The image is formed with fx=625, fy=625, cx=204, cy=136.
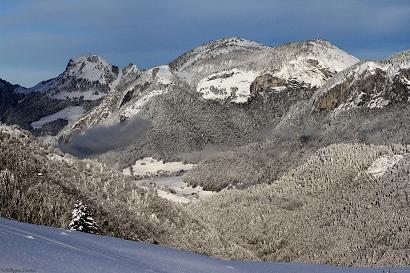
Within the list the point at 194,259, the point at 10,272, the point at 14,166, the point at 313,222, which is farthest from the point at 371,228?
the point at 10,272

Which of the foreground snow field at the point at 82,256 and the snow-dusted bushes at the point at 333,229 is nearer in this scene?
the foreground snow field at the point at 82,256

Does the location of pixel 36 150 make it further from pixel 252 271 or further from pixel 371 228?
pixel 371 228

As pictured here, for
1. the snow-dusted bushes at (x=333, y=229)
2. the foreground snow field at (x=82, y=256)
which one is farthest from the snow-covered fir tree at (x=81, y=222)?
the snow-dusted bushes at (x=333, y=229)

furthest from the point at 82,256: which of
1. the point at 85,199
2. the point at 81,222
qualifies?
the point at 85,199

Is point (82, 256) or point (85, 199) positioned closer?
point (82, 256)

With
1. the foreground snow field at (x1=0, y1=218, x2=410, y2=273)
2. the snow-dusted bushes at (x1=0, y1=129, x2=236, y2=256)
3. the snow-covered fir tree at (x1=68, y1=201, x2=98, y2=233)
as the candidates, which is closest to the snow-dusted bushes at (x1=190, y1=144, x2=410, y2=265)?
the snow-dusted bushes at (x1=0, y1=129, x2=236, y2=256)

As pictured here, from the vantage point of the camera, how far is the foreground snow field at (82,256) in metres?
20.2

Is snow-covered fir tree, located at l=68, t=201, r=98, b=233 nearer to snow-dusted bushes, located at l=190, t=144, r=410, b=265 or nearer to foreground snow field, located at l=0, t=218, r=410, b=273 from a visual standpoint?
foreground snow field, located at l=0, t=218, r=410, b=273

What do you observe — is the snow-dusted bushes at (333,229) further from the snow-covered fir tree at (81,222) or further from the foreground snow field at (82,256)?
the foreground snow field at (82,256)

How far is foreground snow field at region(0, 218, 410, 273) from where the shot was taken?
2017 cm

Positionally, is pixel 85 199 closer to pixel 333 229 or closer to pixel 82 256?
pixel 82 256

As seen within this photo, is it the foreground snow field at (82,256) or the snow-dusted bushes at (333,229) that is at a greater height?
the snow-dusted bushes at (333,229)

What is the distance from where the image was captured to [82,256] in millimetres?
22875

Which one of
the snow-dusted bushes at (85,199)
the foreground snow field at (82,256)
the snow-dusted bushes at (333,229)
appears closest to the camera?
the foreground snow field at (82,256)
